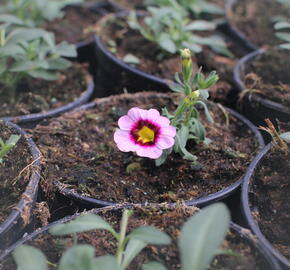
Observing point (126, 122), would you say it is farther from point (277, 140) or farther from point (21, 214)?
point (277, 140)

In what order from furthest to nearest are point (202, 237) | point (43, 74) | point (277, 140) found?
point (43, 74)
point (277, 140)
point (202, 237)

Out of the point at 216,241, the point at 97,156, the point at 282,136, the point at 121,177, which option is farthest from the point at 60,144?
the point at 216,241

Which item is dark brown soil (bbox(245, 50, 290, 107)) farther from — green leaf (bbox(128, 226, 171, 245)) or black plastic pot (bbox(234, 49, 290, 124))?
green leaf (bbox(128, 226, 171, 245))

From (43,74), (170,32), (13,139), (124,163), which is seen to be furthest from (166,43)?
(13,139)

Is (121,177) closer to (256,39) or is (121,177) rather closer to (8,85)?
(8,85)

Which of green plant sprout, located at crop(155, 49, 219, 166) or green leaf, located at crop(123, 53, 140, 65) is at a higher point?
green plant sprout, located at crop(155, 49, 219, 166)

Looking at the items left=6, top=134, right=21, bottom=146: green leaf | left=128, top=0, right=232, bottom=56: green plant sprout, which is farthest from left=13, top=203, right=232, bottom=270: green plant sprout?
left=128, top=0, right=232, bottom=56: green plant sprout
